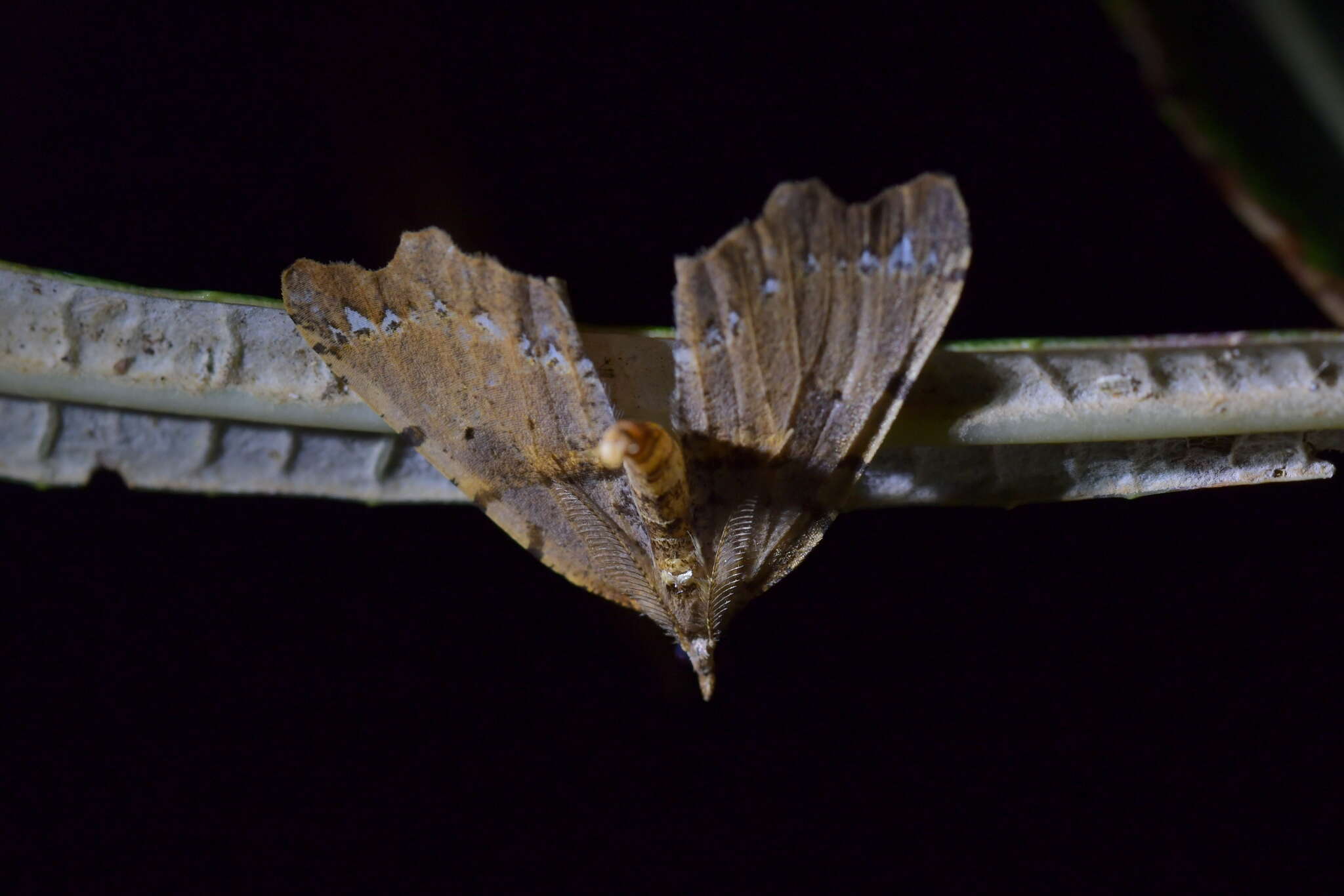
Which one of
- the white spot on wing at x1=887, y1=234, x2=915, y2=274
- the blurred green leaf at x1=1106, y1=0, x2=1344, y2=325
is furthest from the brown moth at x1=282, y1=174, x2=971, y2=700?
the blurred green leaf at x1=1106, y1=0, x2=1344, y2=325

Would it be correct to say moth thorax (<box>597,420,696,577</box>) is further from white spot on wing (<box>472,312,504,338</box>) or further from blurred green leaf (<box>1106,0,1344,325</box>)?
blurred green leaf (<box>1106,0,1344,325</box>)

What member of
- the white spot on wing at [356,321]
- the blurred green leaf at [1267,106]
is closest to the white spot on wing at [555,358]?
the white spot on wing at [356,321]

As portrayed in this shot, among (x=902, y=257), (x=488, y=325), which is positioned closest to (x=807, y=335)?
(x=902, y=257)

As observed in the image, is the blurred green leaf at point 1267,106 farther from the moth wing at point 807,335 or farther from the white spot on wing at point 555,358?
the white spot on wing at point 555,358

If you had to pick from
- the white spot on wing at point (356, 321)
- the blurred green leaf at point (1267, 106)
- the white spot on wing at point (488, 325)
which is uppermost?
the blurred green leaf at point (1267, 106)

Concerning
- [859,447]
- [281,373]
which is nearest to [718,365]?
[859,447]

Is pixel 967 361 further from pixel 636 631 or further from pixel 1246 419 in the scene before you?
pixel 636 631

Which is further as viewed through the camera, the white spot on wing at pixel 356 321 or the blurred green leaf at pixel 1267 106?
the white spot on wing at pixel 356 321
